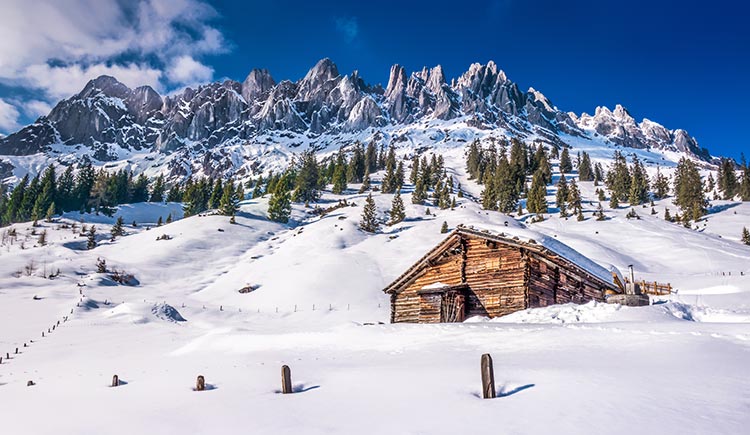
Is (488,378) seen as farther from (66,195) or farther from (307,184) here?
(66,195)

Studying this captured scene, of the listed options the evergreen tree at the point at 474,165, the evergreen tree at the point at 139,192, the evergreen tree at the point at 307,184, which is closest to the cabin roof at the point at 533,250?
the evergreen tree at the point at 307,184

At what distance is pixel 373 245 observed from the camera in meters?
63.5

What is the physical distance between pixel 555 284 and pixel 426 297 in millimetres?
6507

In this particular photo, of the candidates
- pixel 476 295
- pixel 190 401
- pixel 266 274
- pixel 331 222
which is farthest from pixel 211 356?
pixel 331 222

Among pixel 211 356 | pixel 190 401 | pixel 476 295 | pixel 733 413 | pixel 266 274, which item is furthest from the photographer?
pixel 266 274

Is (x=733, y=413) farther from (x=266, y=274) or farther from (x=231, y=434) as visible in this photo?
(x=266, y=274)

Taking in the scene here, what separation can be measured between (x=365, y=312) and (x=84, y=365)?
22945 mm

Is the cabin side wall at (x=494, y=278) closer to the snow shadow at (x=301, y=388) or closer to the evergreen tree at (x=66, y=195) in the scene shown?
the snow shadow at (x=301, y=388)

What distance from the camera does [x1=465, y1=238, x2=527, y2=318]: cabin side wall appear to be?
805 inches

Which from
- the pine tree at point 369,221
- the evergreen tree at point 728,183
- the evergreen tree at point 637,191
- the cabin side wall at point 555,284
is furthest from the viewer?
the evergreen tree at point 728,183

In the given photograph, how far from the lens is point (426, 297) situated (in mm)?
23625

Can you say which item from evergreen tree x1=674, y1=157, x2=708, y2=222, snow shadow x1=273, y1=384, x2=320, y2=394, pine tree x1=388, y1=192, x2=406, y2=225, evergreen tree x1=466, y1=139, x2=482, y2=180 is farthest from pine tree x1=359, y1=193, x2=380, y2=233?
evergreen tree x1=466, y1=139, x2=482, y2=180

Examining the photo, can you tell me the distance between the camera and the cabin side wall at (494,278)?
67.1ft

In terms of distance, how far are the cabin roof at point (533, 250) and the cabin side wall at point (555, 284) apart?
1.31ft
